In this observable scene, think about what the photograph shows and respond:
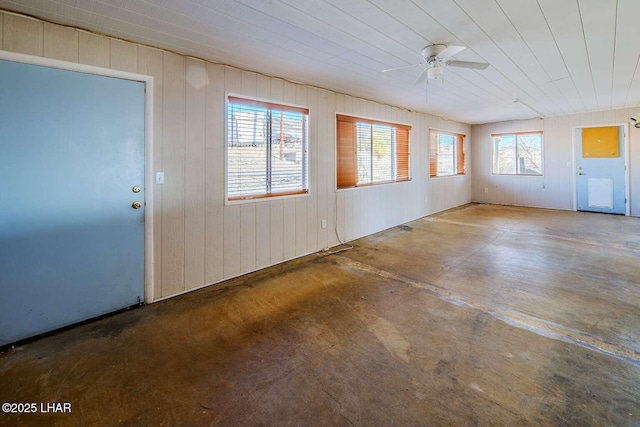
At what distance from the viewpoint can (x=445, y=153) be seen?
25.7ft

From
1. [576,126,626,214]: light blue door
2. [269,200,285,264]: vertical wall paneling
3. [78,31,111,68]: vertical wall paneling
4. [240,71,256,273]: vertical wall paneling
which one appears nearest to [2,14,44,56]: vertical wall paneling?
[78,31,111,68]: vertical wall paneling

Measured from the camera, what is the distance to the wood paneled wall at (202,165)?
2.48 metres

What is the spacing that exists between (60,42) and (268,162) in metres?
2.10

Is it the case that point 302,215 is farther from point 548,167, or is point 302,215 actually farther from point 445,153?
point 548,167

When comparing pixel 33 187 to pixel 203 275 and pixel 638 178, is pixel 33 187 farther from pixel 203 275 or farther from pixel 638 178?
pixel 638 178

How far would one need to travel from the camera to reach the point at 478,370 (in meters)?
1.88

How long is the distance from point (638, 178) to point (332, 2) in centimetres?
831

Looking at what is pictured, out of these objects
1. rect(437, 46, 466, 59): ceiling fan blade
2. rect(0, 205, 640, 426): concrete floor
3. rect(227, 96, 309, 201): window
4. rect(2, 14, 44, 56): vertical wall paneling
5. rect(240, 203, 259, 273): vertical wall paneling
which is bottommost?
rect(0, 205, 640, 426): concrete floor

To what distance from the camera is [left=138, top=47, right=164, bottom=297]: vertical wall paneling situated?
8.96 ft

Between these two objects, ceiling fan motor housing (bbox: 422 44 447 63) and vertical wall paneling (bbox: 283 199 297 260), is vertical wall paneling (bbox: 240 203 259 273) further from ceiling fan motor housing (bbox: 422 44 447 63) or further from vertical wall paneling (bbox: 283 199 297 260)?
ceiling fan motor housing (bbox: 422 44 447 63)

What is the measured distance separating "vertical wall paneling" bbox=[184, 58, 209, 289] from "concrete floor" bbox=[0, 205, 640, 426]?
333mm

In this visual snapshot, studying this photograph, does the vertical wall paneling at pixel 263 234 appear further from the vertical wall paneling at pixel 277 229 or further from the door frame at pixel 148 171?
the door frame at pixel 148 171

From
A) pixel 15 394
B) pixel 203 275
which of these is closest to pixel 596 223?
pixel 203 275

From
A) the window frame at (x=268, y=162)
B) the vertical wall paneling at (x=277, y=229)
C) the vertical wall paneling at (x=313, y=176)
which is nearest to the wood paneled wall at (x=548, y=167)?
the vertical wall paneling at (x=313, y=176)
